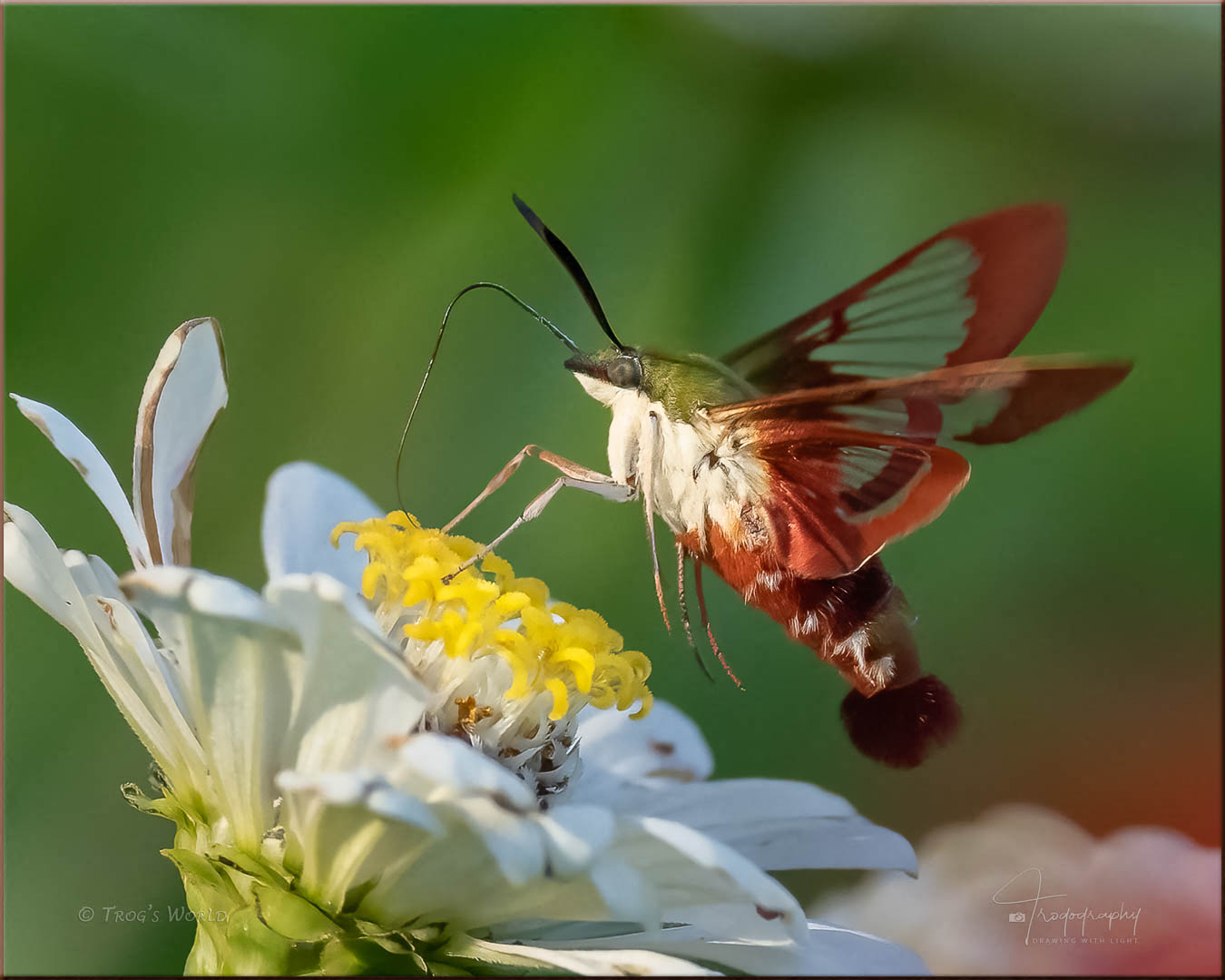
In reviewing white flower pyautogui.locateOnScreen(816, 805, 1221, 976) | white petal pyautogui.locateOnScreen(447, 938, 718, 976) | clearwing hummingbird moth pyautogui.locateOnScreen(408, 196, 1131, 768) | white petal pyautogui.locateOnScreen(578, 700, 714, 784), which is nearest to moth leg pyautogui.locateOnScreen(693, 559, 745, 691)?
clearwing hummingbird moth pyautogui.locateOnScreen(408, 196, 1131, 768)

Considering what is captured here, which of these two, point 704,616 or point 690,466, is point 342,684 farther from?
point 704,616

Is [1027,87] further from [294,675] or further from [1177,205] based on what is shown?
[294,675]

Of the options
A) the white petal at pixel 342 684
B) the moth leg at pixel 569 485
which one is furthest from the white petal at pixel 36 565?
the moth leg at pixel 569 485

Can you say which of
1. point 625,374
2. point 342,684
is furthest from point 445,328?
point 342,684

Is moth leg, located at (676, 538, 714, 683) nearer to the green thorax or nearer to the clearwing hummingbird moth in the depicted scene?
the clearwing hummingbird moth

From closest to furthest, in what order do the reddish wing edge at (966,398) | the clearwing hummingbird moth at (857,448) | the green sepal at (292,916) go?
the green sepal at (292,916)
the reddish wing edge at (966,398)
the clearwing hummingbird moth at (857,448)

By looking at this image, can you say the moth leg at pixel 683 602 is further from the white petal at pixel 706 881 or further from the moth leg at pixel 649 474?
the white petal at pixel 706 881
